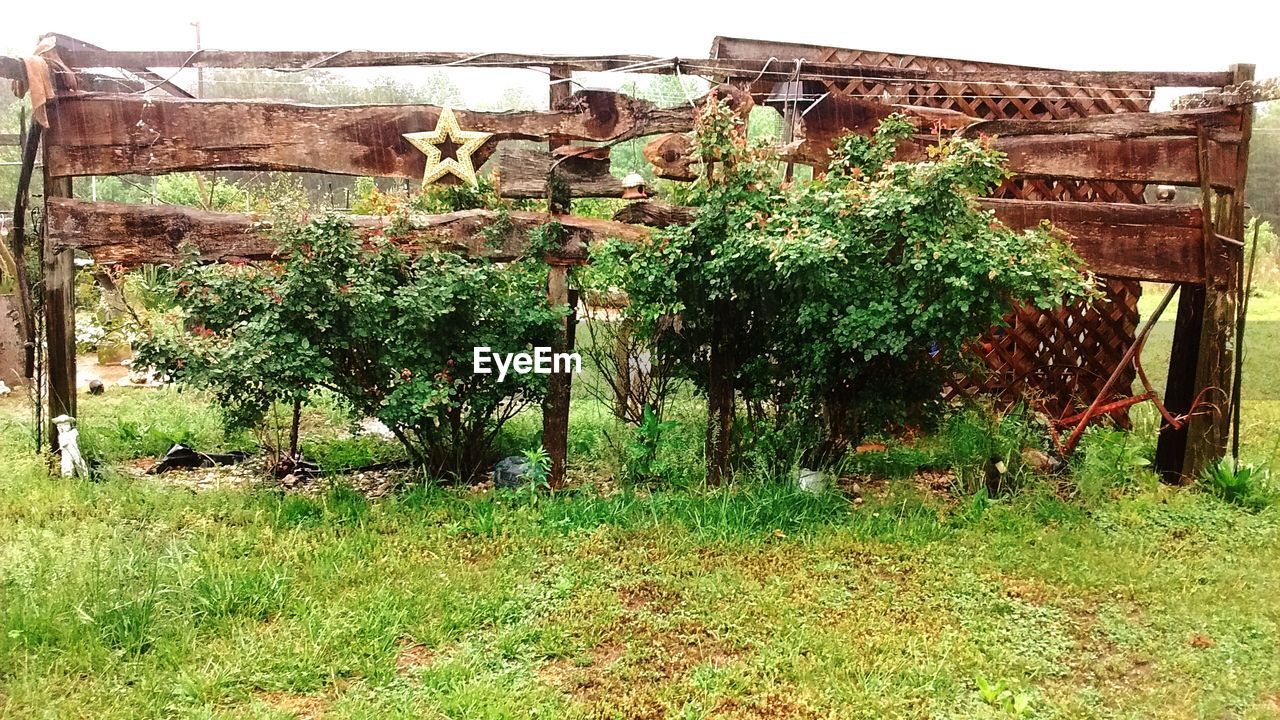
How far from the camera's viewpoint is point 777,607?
135 inches

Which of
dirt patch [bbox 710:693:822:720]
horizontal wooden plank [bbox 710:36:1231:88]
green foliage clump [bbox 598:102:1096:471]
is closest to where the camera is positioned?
dirt patch [bbox 710:693:822:720]

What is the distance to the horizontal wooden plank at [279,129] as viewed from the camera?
15.4 feet

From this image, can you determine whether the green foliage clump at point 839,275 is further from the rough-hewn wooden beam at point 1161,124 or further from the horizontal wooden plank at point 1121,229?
the rough-hewn wooden beam at point 1161,124

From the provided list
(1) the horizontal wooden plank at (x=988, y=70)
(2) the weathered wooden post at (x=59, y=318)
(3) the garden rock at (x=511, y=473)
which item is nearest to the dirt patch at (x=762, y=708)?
(3) the garden rock at (x=511, y=473)

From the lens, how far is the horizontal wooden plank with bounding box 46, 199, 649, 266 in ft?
15.3

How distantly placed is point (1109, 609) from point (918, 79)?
340cm

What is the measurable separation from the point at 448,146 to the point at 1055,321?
445cm

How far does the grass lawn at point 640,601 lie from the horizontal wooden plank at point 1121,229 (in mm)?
1118

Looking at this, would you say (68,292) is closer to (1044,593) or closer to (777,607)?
(777,607)

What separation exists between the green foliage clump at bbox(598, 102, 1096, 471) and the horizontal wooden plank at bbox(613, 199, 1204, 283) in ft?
0.92

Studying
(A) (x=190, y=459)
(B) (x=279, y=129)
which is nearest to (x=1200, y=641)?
(B) (x=279, y=129)

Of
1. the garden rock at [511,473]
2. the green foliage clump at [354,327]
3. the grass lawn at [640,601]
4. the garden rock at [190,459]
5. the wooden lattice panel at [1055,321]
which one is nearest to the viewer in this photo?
the grass lawn at [640,601]

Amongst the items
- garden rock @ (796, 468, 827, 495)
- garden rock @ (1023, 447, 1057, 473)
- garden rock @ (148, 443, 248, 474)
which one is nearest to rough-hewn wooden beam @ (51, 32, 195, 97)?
garden rock @ (148, 443, 248, 474)

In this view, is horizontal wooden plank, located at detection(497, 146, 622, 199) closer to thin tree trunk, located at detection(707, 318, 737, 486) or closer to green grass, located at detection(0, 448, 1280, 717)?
thin tree trunk, located at detection(707, 318, 737, 486)
